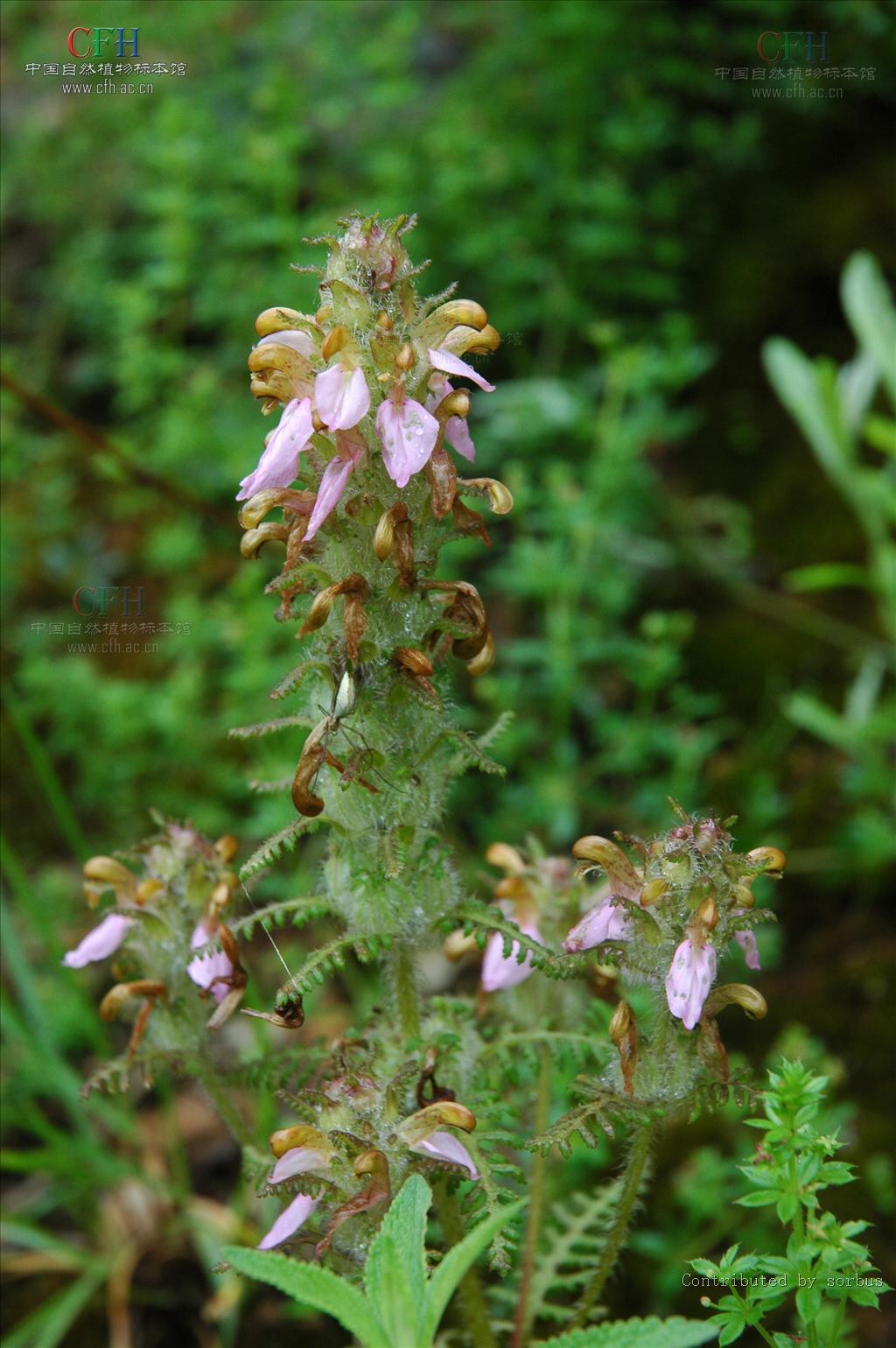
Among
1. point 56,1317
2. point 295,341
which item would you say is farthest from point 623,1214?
point 56,1317

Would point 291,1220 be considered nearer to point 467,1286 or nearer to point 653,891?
point 467,1286

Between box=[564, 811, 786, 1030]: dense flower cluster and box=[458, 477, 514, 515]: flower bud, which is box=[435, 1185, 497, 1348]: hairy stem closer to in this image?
box=[564, 811, 786, 1030]: dense flower cluster

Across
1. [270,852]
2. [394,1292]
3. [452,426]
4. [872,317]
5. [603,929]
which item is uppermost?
[872,317]

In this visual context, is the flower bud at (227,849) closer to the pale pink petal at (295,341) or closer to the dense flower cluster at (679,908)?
the dense flower cluster at (679,908)

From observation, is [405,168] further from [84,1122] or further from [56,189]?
[84,1122]

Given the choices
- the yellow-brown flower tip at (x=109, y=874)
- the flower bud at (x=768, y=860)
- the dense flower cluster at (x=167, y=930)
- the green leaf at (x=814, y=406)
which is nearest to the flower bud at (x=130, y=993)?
the dense flower cluster at (x=167, y=930)

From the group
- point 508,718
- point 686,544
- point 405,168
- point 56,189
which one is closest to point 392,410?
→ point 508,718
